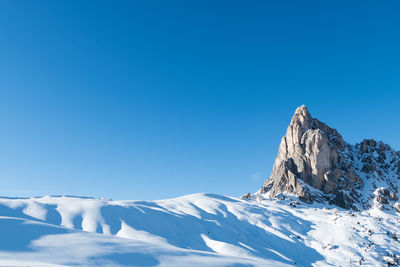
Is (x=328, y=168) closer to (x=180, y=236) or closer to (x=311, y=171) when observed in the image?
(x=311, y=171)

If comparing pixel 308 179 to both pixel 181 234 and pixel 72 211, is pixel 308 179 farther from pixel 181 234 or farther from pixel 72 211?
pixel 72 211

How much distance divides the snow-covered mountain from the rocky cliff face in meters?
0.68

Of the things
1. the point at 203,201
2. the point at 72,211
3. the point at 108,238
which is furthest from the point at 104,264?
the point at 203,201

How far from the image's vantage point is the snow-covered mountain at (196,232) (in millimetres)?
7020

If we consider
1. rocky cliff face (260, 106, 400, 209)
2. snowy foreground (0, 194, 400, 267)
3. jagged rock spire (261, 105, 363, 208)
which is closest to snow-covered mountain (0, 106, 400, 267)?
snowy foreground (0, 194, 400, 267)

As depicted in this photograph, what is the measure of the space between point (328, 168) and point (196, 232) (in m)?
58.0

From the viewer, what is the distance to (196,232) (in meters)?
19.9

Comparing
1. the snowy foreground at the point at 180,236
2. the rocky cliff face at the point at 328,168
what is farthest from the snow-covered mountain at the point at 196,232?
the rocky cliff face at the point at 328,168

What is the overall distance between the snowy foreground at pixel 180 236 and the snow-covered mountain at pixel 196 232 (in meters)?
0.03

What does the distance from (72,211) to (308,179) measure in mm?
59606

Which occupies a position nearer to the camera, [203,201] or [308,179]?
[203,201]

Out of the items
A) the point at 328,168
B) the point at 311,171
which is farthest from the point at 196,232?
the point at 328,168

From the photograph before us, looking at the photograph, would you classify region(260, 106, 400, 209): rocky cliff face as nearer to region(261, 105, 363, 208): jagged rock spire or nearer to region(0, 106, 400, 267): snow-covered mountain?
region(261, 105, 363, 208): jagged rock spire

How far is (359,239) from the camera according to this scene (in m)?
23.2
